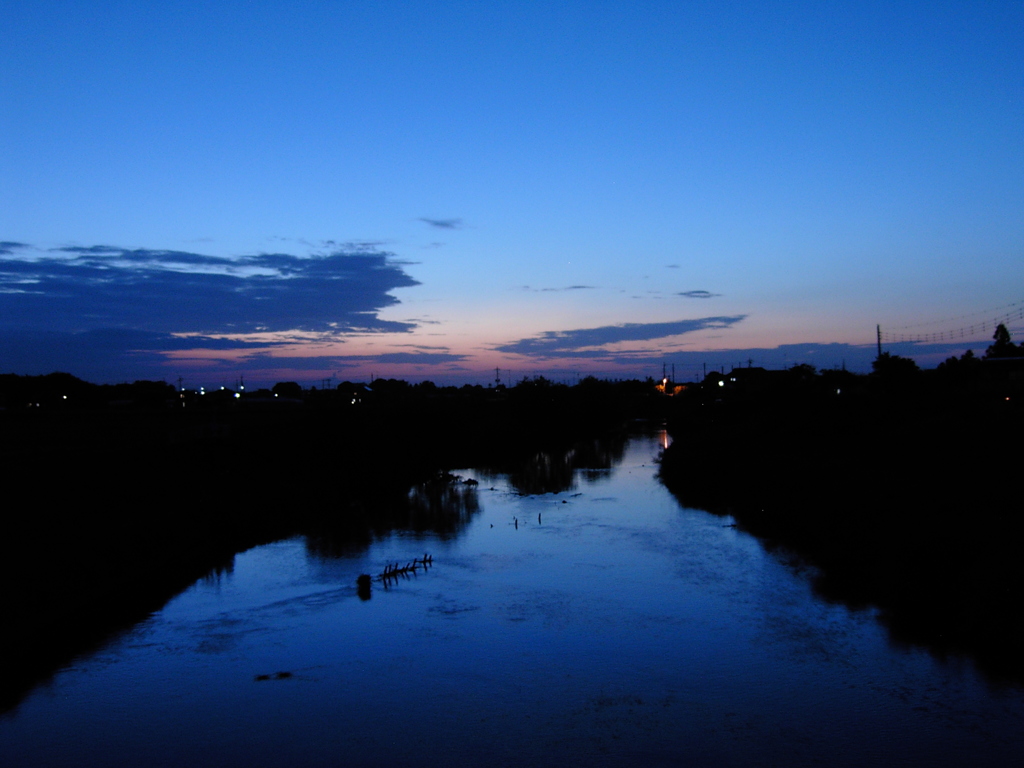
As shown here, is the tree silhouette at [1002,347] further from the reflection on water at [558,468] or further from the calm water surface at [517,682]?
the calm water surface at [517,682]

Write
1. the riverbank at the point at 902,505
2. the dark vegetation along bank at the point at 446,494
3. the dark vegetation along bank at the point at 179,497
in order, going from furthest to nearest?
the dark vegetation along bank at the point at 179,497 → the dark vegetation along bank at the point at 446,494 → the riverbank at the point at 902,505

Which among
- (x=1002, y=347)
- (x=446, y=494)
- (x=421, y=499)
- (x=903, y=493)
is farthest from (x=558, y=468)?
(x=1002, y=347)

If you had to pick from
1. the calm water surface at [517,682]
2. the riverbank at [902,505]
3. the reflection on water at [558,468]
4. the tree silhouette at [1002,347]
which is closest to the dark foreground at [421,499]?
the riverbank at [902,505]

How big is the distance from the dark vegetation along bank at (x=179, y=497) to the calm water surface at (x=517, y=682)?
1446 mm

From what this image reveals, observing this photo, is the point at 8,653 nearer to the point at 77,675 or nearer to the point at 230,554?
the point at 77,675

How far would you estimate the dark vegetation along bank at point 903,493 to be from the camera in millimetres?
13906

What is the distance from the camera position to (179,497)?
23875 millimetres

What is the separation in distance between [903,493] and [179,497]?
72.9ft

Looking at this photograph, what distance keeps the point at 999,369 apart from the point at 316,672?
1783 inches

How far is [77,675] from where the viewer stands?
12.2m

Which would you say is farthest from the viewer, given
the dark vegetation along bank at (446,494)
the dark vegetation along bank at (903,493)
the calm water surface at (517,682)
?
the dark vegetation along bank at (446,494)

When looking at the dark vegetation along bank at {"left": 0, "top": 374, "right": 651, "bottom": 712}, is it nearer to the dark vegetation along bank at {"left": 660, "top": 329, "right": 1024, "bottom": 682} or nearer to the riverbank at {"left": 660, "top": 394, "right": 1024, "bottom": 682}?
the dark vegetation along bank at {"left": 660, "top": 329, "right": 1024, "bottom": 682}

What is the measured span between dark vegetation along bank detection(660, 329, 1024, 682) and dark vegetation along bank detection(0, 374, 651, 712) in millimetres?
9825

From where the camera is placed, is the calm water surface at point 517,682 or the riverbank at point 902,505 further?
the riverbank at point 902,505
